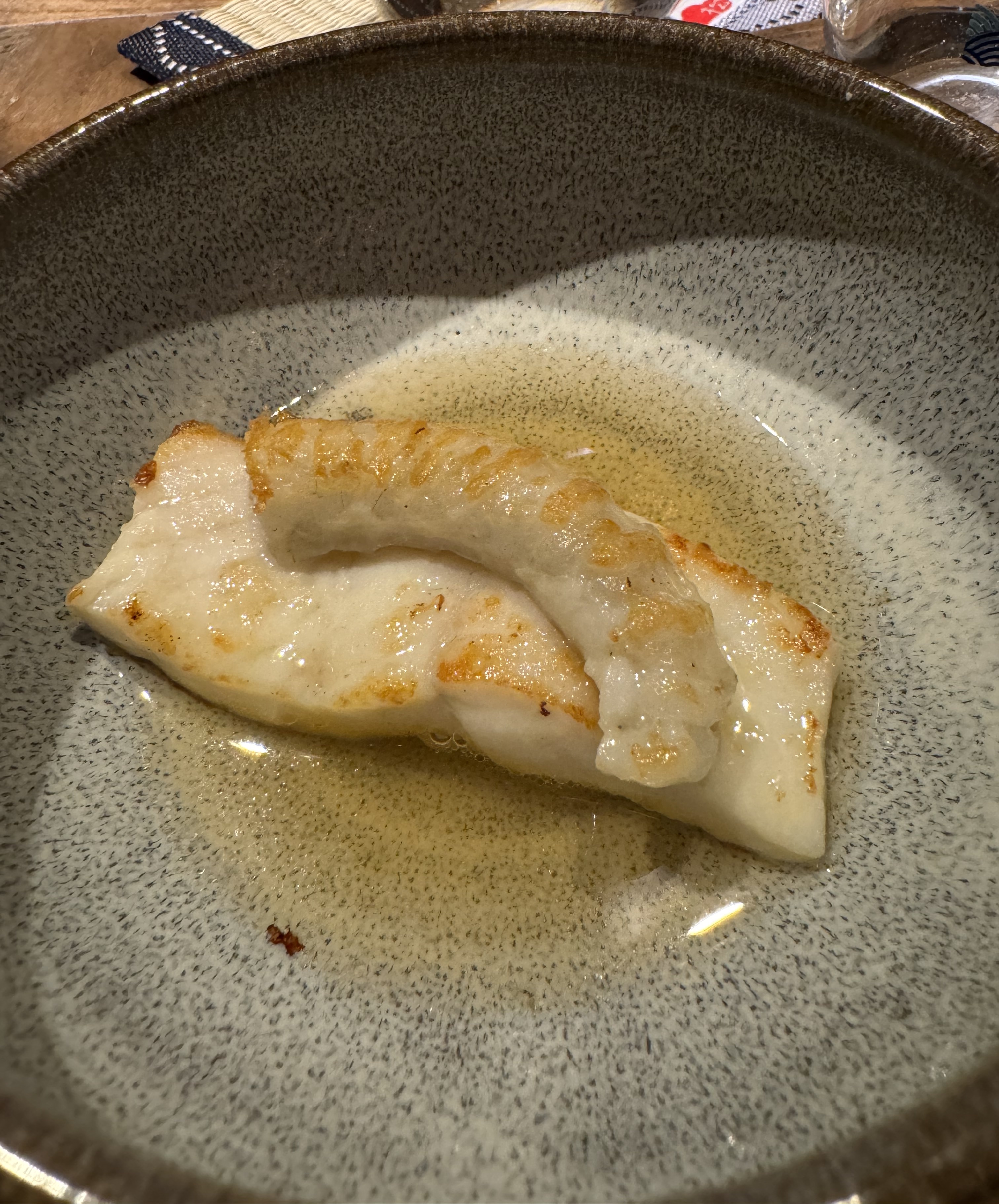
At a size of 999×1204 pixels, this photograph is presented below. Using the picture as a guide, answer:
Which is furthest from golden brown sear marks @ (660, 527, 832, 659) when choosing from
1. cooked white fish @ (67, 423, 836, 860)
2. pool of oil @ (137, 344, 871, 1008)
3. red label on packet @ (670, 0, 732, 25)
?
red label on packet @ (670, 0, 732, 25)

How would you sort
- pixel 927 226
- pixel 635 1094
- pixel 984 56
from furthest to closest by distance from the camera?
pixel 984 56
pixel 927 226
pixel 635 1094

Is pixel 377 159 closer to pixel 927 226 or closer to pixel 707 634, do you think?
pixel 927 226

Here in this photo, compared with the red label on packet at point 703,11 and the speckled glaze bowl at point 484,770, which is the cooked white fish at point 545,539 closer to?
the speckled glaze bowl at point 484,770

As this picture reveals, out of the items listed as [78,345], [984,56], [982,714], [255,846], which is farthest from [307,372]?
[984,56]

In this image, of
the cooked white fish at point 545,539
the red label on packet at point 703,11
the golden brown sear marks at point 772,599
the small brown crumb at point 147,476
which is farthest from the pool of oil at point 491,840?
the red label on packet at point 703,11

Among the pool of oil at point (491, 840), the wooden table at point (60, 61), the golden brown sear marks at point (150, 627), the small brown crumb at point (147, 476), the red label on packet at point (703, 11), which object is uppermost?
the red label on packet at point (703, 11)

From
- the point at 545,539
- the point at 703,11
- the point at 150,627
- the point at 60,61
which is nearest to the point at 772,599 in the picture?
the point at 545,539

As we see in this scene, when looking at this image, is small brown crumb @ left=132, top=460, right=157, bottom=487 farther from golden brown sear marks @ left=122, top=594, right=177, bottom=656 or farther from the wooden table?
the wooden table
